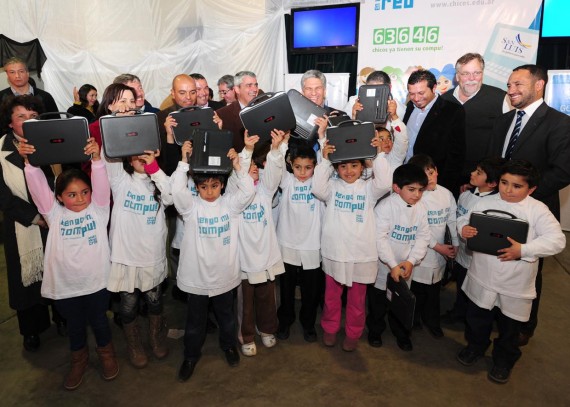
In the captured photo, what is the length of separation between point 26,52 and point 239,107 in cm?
628

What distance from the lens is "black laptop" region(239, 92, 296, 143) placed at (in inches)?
85.9

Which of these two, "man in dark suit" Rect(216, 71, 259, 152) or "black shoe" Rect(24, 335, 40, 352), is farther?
"man in dark suit" Rect(216, 71, 259, 152)

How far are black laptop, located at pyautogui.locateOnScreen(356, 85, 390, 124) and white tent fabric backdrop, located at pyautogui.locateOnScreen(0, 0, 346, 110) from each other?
3910 millimetres

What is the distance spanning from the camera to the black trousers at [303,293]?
273 cm

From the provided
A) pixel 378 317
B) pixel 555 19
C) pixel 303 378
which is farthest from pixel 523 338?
pixel 555 19

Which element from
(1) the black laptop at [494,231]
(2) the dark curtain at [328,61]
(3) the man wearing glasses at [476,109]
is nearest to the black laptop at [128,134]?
(1) the black laptop at [494,231]

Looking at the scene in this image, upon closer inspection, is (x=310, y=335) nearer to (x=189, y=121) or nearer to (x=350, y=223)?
(x=350, y=223)

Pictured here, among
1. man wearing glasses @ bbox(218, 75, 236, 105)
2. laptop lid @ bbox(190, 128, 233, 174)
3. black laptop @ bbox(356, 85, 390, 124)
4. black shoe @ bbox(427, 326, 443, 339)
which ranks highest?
man wearing glasses @ bbox(218, 75, 236, 105)

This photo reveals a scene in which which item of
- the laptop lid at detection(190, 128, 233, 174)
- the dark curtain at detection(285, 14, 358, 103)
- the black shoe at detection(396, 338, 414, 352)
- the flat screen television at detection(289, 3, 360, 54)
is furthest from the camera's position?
the dark curtain at detection(285, 14, 358, 103)

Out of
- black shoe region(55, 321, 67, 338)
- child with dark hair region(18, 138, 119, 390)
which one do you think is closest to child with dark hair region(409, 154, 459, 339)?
child with dark hair region(18, 138, 119, 390)

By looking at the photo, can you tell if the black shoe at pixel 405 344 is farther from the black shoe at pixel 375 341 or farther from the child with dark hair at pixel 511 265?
the child with dark hair at pixel 511 265

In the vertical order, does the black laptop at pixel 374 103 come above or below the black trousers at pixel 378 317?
above

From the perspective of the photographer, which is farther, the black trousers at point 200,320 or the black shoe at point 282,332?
the black shoe at point 282,332

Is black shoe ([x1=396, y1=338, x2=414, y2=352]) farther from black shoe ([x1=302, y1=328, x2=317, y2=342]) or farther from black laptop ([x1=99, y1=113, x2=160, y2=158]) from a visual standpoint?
black laptop ([x1=99, y1=113, x2=160, y2=158])
